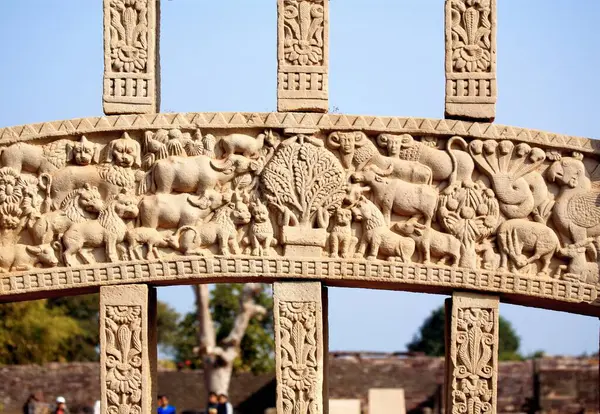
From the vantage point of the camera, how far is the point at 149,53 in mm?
12305

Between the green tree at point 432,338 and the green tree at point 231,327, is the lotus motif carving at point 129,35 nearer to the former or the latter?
the green tree at point 231,327


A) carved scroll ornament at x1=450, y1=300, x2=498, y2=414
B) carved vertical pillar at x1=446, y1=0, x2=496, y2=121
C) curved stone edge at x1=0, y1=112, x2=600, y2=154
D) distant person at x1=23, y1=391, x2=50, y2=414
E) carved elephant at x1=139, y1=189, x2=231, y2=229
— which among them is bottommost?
carved scroll ornament at x1=450, y1=300, x2=498, y2=414

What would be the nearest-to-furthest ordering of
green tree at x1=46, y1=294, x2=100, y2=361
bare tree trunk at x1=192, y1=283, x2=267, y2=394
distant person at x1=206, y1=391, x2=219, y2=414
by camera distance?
1. distant person at x1=206, y1=391, x2=219, y2=414
2. bare tree trunk at x1=192, y1=283, x2=267, y2=394
3. green tree at x1=46, y1=294, x2=100, y2=361

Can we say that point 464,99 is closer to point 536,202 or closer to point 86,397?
point 536,202

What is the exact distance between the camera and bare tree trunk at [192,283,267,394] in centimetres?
2822

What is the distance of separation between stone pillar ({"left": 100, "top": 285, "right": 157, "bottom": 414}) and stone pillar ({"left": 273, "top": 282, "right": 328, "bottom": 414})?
1049mm

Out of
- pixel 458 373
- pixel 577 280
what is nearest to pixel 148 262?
pixel 458 373

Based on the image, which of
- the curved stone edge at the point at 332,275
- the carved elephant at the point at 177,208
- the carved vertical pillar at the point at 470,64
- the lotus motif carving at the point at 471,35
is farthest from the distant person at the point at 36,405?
the lotus motif carving at the point at 471,35

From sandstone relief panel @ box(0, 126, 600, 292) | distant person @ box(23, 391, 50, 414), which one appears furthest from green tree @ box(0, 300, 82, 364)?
sandstone relief panel @ box(0, 126, 600, 292)

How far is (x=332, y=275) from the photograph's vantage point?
12.1 meters

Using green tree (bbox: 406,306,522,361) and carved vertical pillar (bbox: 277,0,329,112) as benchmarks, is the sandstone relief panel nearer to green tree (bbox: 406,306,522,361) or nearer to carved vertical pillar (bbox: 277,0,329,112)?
carved vertical pillar (bbox: 277,0,329,112)

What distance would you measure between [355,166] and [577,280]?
2001 mm

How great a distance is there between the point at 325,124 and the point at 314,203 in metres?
0.65

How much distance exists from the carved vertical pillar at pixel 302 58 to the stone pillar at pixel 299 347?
1479 mm
